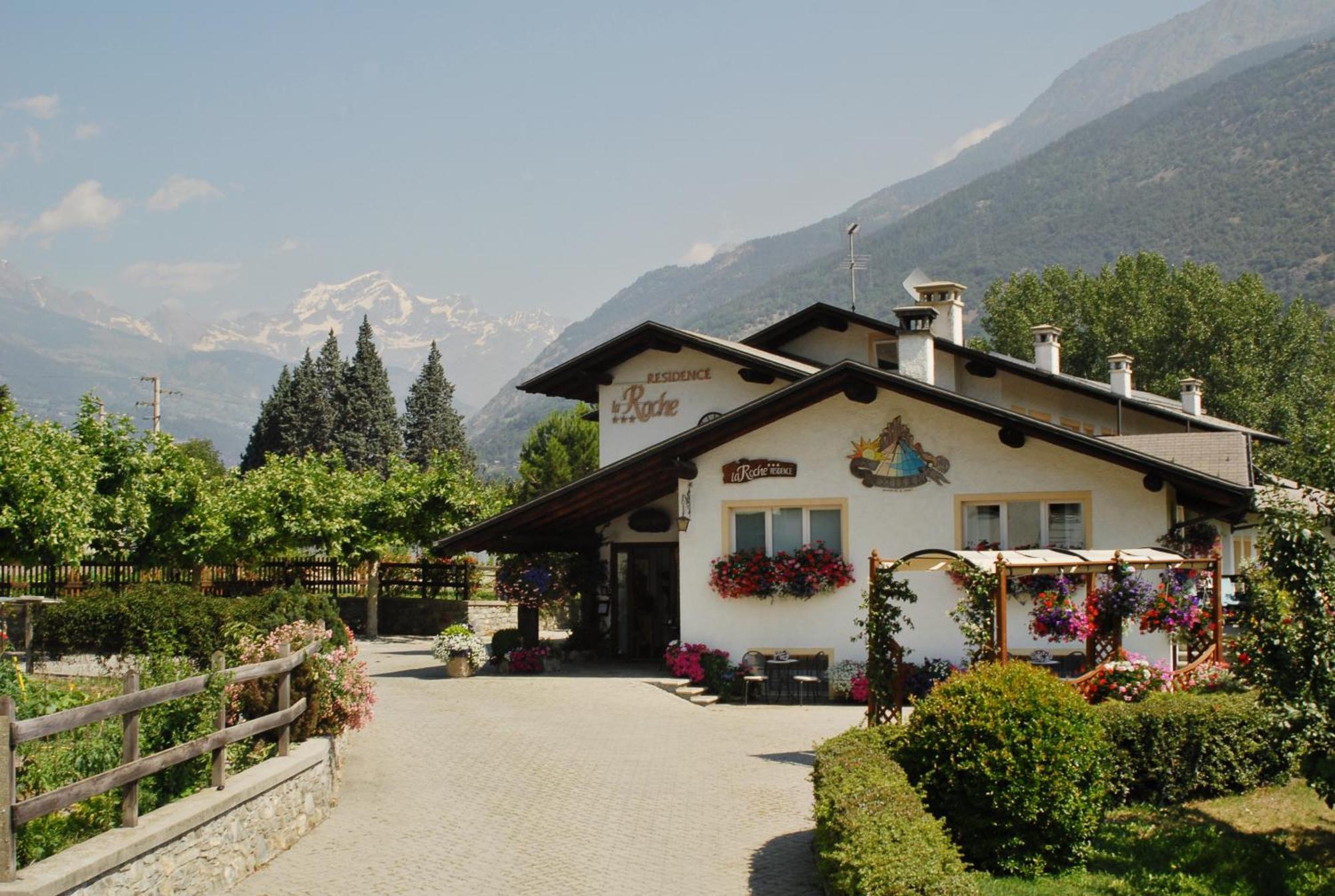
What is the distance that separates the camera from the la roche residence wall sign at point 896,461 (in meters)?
18.9

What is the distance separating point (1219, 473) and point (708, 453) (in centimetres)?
770

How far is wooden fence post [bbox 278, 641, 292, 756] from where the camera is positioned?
10.9 m

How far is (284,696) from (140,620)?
11.6 metres

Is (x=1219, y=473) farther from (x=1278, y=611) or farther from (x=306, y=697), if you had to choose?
(x=306, y=697)

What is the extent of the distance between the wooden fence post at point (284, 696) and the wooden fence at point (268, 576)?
20.4m

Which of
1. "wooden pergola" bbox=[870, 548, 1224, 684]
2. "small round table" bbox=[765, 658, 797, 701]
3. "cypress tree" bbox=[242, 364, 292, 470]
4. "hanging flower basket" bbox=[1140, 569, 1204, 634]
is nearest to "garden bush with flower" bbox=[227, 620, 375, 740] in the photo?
"wooden pergola" bbox=[870, 548, 1224, 684]

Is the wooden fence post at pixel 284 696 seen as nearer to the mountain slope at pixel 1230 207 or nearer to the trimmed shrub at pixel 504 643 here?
the trimmed shrub at pixel 504 643

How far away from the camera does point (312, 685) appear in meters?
11.8

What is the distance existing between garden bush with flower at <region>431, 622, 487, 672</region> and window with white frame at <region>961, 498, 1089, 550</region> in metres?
8.31

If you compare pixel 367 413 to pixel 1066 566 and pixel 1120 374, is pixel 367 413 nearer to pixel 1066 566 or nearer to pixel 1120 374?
pixel 1120 374

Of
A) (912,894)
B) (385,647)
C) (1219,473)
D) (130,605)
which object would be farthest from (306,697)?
(385,647)

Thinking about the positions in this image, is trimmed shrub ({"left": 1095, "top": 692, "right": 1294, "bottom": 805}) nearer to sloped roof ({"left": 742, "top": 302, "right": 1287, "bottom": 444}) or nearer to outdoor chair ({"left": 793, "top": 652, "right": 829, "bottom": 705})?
outdoor chair ({"left": 793, "top": 652, "right": 829, "bottom": 705})

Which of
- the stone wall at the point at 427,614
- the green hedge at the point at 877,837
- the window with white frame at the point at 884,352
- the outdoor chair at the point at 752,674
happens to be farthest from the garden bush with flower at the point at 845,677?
the stone wall at the point at 427,614

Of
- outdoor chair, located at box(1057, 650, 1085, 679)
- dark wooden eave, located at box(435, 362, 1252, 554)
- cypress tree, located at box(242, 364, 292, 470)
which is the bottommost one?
outdoor chair, located at box(1057, 650, 1085, 679)
